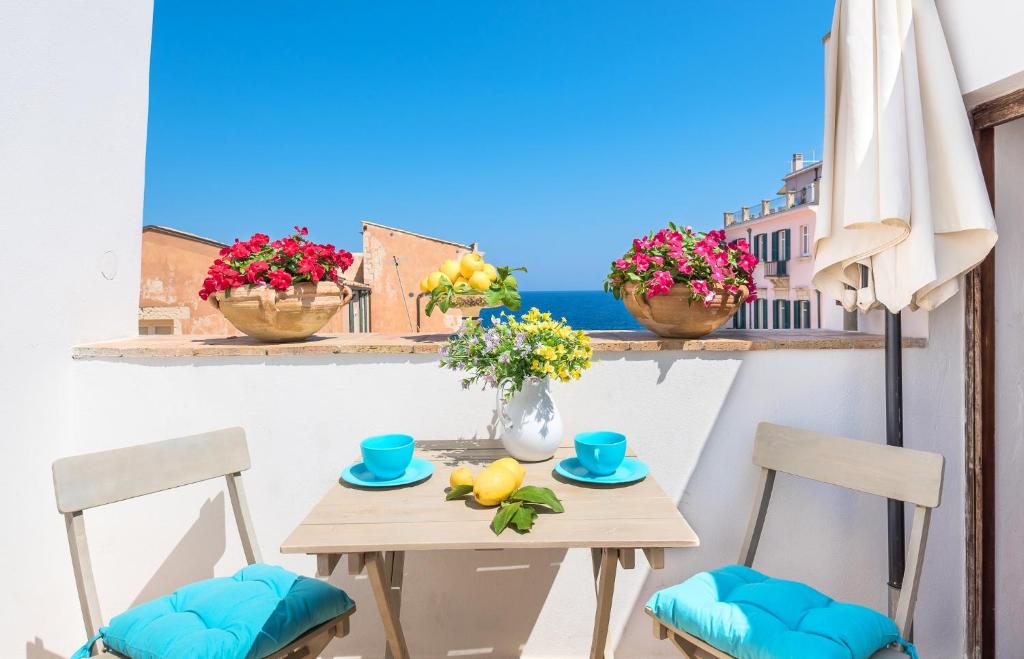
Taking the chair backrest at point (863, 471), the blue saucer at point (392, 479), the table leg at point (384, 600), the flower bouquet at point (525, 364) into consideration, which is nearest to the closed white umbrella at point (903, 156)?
the chair backrest at point (863, 471)

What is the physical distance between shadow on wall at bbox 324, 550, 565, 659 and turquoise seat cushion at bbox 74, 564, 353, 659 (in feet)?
1.81

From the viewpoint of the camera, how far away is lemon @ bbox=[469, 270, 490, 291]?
5.37ft

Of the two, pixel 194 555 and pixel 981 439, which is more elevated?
pixel 981 439

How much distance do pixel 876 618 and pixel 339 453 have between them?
146cm

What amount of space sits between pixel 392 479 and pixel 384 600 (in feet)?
0.84

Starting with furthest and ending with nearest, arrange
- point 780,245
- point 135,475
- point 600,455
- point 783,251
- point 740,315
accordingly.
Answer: point 780,245
point 783,251
point 740,315
point 135,475
point 600,455

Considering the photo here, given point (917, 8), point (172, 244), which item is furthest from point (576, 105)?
point (917, 8)

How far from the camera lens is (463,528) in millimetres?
1025

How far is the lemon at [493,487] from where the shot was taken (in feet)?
3.62

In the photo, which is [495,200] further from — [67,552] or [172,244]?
[67,552]

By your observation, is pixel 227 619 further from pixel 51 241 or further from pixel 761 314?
pixel 761 314

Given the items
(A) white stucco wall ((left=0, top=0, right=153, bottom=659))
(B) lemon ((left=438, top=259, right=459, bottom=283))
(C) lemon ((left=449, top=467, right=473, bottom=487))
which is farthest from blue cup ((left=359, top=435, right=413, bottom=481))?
(A) white stucco wall ((left=0, top=0, right=153, bottom=659))

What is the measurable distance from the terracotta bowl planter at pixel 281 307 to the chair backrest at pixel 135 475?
333 millimetres

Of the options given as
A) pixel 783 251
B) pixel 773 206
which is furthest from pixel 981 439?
pixel 773 206
